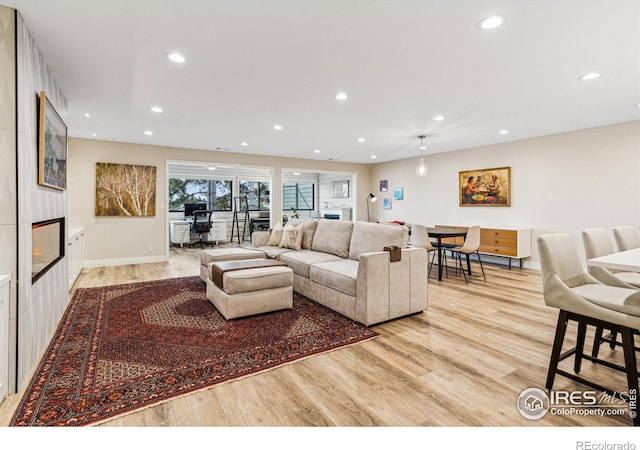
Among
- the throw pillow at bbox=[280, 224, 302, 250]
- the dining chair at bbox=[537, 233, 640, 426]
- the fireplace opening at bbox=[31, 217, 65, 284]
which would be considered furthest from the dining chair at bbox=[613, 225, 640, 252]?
the fireplace opening at bbox=[31, 217, 65, 284]

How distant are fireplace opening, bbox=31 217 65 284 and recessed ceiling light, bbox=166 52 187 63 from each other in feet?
5.41

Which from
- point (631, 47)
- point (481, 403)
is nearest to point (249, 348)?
point (481, 403)

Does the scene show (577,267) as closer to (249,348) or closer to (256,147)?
(249,348)

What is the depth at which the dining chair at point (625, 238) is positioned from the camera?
112 inches

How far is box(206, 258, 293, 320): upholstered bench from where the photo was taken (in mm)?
3141

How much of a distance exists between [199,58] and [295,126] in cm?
235

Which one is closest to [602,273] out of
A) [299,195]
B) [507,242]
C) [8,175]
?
[507,242]

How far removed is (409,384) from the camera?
2.04m

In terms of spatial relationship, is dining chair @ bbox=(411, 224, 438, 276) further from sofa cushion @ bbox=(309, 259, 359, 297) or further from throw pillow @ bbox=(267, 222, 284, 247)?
throw pillow @ bbox=(267, 222, 284, 247)

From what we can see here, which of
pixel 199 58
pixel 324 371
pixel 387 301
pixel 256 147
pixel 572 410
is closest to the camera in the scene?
pixel 572 410

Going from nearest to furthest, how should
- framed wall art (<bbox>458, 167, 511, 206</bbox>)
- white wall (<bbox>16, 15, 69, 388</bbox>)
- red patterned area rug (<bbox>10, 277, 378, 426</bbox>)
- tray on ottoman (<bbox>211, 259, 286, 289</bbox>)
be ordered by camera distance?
red patterned area rug (<bbox>10, 277, 378, 426</bbox>) < white wall (<bbox>16, 15, 69, 388</bbox>) < tray on ottoman (<bbox>211, 259, 286, 289</bbox>) < framed wall art (<bbox>458, 167, 511, 206</bbox>)

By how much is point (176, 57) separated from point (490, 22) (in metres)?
2.39

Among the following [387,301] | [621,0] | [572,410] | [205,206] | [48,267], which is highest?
[621,0]

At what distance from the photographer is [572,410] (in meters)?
1.78
